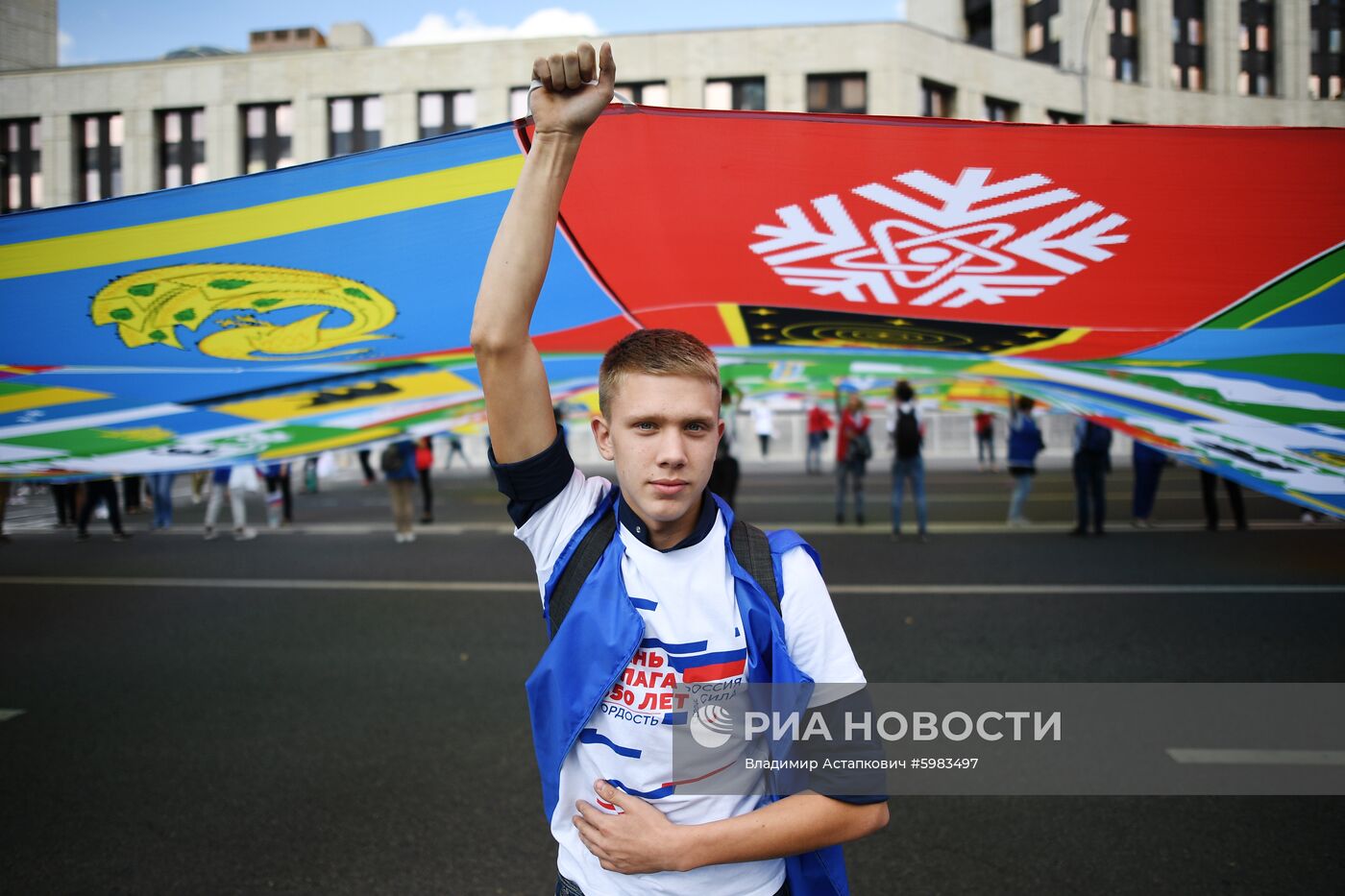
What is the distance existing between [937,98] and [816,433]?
18844 mm

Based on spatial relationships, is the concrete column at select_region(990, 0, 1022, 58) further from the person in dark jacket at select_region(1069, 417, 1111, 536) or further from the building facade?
the person in dark jacket at select_region(1069, 417, 1111, 536)

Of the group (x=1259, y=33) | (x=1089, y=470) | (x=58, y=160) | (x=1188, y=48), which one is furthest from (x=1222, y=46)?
(x=58, y=160)

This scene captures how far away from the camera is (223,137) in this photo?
32.1m

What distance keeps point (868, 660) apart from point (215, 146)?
117 feet

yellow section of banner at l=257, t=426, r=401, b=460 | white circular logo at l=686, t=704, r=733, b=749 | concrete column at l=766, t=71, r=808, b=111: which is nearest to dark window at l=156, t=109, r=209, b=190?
concrete column at l=766, t=71, r=808, b=111

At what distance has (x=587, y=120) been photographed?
1448 mm

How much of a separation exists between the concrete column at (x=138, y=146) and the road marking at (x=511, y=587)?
92.1 feet

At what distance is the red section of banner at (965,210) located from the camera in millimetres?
2721

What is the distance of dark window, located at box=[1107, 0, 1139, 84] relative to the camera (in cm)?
3275

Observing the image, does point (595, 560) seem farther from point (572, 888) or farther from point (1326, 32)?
point (1326, 32)

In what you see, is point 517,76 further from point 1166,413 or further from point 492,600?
point 1166,413

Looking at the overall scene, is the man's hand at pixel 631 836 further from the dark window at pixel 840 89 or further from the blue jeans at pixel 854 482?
the dark window at pixel 840 89

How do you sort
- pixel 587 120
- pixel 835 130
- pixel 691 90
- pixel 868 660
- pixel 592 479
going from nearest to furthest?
pixel 587 120 → pixel 592 479 → pixel 835 130 → pixel 868 660 → pixel 691 90

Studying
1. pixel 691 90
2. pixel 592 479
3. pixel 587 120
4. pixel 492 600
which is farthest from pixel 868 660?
pixel 691 90
